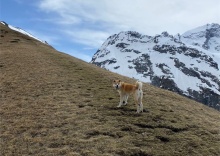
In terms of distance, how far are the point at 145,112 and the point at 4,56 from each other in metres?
28.3

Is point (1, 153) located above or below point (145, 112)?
below

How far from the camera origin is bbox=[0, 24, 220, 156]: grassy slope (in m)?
16.6

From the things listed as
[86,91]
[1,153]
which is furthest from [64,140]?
[86,91]

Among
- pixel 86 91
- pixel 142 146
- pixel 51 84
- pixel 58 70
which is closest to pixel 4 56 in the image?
pixel 58 70

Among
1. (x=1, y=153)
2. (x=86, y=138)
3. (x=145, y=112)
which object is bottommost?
(x=1, y=153)

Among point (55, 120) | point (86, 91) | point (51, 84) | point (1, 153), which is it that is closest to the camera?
point (1, 153)

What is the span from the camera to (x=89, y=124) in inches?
766

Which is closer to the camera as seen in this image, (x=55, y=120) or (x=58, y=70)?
(x=55, y=120)

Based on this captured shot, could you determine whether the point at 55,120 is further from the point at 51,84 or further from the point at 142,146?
the point at 51,84

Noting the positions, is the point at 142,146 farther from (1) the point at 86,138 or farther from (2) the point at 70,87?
(2) the point at 70,87

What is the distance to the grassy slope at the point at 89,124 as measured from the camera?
16.6 metres

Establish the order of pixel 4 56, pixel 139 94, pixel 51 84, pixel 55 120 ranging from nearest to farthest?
1. pixel 55 120
2. pixel 139 94
3. pixel 51 84
4. pixel 4 56

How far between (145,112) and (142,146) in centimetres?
584

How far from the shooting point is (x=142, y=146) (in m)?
16.8
